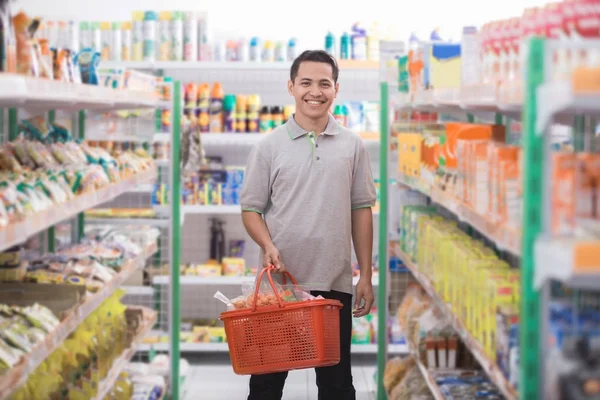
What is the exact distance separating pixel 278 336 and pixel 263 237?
2.08ft

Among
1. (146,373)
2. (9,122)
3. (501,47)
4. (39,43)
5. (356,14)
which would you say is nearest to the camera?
(501,47)

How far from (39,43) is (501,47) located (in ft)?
5.59

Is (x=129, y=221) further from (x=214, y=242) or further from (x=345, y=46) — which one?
(x=345, y=46)

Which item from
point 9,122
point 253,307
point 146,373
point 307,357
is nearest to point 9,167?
point 9,122

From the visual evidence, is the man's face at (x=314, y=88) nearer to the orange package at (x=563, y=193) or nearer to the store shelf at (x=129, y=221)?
the orange package at (x=563, y=193)

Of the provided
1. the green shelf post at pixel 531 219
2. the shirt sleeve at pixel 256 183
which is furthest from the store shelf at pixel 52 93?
the green shelf post at pixel 531 219

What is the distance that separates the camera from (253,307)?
355 centimetres

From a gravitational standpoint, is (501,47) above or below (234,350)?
above

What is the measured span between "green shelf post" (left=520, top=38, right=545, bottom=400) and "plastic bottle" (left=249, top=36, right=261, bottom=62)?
4.93 metres

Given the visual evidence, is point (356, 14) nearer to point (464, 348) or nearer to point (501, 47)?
point (464, 348)

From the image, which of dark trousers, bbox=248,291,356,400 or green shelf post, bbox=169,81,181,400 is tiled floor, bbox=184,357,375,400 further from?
dark trousers, bbox=248,291,356,400

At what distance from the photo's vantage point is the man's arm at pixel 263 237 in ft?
13.0

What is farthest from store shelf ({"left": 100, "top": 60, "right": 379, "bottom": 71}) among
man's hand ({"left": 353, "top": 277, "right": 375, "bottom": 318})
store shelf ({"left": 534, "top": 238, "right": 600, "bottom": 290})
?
store shelf ({"left": 534, "top": 238, "right": 600, "bottom": 290})

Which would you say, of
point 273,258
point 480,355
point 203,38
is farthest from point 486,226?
point 203,38
